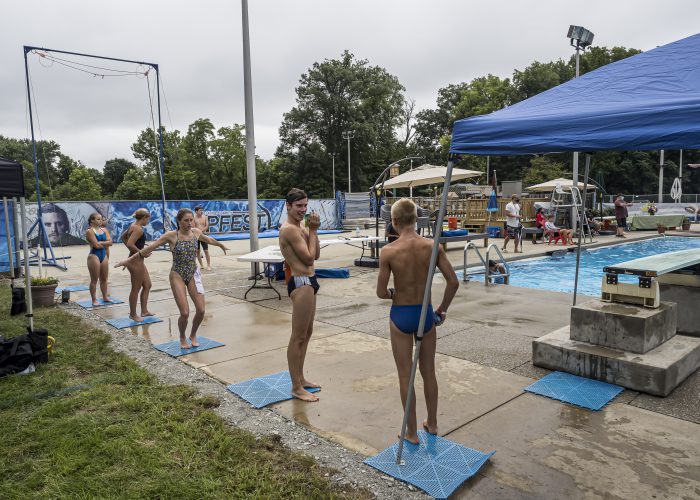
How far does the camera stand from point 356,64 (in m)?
61.1

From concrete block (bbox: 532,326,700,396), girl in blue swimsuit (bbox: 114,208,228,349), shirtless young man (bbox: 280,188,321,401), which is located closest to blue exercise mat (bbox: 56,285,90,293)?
girl in blue swimsuit (bbox: 114,208,228,349)

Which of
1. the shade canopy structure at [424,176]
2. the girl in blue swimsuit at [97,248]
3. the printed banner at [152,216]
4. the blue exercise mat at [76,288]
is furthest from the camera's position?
the printed banner at [152,216]

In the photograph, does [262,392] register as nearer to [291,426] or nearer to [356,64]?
[291,426]

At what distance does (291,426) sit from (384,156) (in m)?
60.6

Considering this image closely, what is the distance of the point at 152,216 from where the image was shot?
80.2 feet

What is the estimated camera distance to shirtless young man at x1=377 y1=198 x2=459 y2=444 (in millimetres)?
3213

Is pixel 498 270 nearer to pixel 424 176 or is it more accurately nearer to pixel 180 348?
pixel 424 176

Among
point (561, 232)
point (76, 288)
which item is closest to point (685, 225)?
point (561, 232)

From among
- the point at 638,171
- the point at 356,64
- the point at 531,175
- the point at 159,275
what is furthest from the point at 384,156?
the point at 159,275

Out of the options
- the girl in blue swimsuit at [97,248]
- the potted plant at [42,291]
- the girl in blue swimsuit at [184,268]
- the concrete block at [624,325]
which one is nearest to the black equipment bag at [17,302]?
the potted plant at [42,291]

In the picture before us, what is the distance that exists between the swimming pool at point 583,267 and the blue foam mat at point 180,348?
7208mm

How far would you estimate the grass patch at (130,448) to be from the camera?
3.00 m

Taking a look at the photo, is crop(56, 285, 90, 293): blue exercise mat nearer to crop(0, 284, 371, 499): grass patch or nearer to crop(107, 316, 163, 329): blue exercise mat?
crop(107, 316, 163, 329): blue exercise mat

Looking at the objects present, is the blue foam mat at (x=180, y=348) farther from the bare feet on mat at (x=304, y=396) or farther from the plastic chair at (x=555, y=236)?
the plastic chair at (x=555, y=236)
